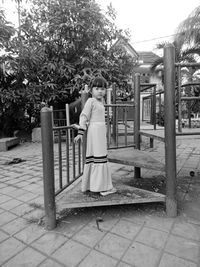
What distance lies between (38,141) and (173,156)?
694cm

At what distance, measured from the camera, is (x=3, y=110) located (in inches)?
312

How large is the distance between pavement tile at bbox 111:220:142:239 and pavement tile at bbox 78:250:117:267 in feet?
1.04

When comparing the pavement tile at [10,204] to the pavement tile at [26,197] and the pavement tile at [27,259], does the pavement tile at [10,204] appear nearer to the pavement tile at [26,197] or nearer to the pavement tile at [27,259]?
the pavement tile at [26,197]

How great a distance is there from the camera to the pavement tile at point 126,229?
1.76 metres

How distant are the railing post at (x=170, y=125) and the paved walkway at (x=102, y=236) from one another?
0.22m

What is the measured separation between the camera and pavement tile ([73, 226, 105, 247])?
5.45ft

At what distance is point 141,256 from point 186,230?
571mm

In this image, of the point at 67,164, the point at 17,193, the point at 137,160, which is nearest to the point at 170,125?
the point at 137,160

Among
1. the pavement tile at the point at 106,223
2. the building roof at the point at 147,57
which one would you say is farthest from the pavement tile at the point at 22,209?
the building roof at the point at 147,57

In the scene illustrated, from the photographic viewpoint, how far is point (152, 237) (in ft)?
5.58

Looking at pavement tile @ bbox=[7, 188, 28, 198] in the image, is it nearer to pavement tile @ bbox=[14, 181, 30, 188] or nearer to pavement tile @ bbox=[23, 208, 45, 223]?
pavement tile @ bbox=[14, 181, 30, 188]

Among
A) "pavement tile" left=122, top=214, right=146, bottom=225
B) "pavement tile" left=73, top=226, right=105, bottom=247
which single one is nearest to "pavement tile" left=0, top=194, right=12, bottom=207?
"pavement tile" left=73, top=226, right=105, bottom=247

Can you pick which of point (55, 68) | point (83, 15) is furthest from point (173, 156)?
point (83, 15)

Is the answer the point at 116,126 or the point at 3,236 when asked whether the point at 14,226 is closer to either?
the point at 3,236
